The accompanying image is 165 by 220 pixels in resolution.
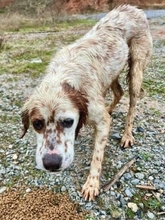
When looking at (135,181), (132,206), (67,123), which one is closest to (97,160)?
(135,181)

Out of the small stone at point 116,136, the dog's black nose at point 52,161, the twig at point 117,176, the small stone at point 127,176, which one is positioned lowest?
the small stone at point 116,136

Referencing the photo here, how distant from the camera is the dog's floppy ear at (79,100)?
3658 mm

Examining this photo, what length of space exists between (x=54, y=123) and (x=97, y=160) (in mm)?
1199

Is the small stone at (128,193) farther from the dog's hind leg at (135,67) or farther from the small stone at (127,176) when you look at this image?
the dog's hind leg at (135,67)

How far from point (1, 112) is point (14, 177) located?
224 cm

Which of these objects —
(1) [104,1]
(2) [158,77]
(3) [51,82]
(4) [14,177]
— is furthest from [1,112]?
(1) [104,1]

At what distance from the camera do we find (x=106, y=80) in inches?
190

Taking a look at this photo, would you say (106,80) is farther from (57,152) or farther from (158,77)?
(158,77)

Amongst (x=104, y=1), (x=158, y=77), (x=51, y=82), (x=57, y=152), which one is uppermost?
(x=51, y=82)

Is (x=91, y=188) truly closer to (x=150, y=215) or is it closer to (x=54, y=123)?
(x=150, y=215)

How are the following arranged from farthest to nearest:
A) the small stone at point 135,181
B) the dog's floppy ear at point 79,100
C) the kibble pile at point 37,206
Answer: the small stone at point 135,181
the kibble pile at point 37,206
the dog's floppy ear at point 79,100

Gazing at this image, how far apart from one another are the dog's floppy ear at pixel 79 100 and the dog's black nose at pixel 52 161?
0.60m

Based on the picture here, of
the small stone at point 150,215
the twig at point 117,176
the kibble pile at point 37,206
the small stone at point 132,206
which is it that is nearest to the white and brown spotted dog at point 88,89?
the twig at point 117,176

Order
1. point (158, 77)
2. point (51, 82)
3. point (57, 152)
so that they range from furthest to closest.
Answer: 1. point (158, 77)
2. point (51, 82)
3. point (57, 152)
